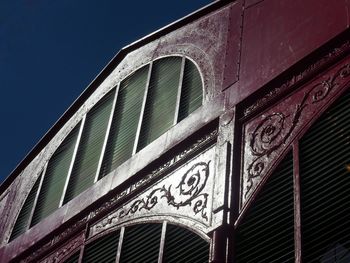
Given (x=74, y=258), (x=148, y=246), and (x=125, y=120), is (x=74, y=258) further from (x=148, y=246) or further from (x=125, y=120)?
(x=125, y=120)

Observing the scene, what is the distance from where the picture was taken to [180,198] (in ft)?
28.7

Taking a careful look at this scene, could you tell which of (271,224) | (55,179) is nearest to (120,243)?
(271,224)

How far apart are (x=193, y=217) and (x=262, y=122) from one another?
1212mm

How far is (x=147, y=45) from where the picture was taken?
12148mm

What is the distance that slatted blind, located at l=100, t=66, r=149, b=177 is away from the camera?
10734 millimetres

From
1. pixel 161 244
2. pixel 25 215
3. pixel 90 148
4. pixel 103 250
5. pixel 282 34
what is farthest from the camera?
pixel 25 215

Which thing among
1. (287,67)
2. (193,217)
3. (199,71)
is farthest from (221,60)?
(193,217)

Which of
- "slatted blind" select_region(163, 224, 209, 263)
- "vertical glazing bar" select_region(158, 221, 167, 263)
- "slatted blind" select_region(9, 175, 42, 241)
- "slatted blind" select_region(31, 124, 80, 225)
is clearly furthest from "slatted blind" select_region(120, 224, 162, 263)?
"slatted blind" select_region(9, 175, 42, 241)

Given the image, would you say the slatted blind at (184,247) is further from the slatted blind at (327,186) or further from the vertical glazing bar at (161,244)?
the slatted blind at (327,186)

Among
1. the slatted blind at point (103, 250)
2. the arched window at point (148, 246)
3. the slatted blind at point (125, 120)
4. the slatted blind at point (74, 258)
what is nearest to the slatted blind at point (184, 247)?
the arched window at point (148, 246)

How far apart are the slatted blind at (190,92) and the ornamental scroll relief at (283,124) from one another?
161 centimetres

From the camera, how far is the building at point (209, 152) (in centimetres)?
721

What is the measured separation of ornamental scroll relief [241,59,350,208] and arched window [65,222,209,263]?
0.73 metres

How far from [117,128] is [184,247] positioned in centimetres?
356
